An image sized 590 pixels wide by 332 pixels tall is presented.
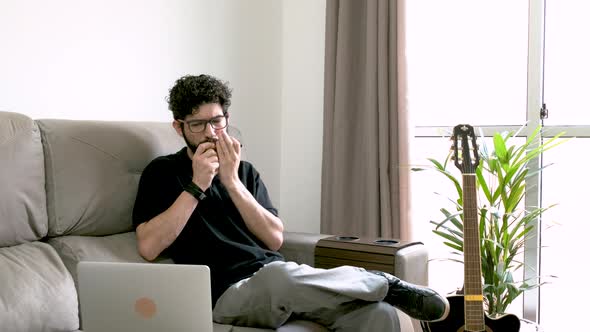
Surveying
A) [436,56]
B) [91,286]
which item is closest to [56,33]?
[91,286]

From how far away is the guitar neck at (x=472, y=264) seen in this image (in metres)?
1.86

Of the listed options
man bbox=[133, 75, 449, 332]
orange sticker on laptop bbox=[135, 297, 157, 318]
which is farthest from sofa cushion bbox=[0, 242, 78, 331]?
orange sticker on laptop bbox=[135, 297, 157, 318]

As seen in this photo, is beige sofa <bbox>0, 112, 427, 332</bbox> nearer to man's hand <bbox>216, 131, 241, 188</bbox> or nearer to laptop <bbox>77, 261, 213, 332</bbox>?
man's hand <bbox>216, 131, 241, 188</bbox>

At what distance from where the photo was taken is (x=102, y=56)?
241 centimetres

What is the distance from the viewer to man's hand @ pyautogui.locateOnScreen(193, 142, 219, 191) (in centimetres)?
195

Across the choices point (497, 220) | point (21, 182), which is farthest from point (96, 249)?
point (497, 220)

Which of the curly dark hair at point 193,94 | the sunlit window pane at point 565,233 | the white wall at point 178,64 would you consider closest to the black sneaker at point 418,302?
the curly dark hair at point 193,94

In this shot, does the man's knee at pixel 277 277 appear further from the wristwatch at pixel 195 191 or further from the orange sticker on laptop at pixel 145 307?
the orange sticker on laptop at pixel 145 307

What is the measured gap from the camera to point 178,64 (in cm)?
276

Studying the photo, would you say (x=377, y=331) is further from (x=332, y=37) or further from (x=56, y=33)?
(x=332, y=37)

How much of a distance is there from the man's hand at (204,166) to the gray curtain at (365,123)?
114 centimetres

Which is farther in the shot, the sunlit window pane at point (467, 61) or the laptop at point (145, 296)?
the sunlit window pane at point (467, 61)

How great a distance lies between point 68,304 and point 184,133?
0.69 metres

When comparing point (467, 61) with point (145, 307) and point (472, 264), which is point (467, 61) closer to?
point (472, 264)
